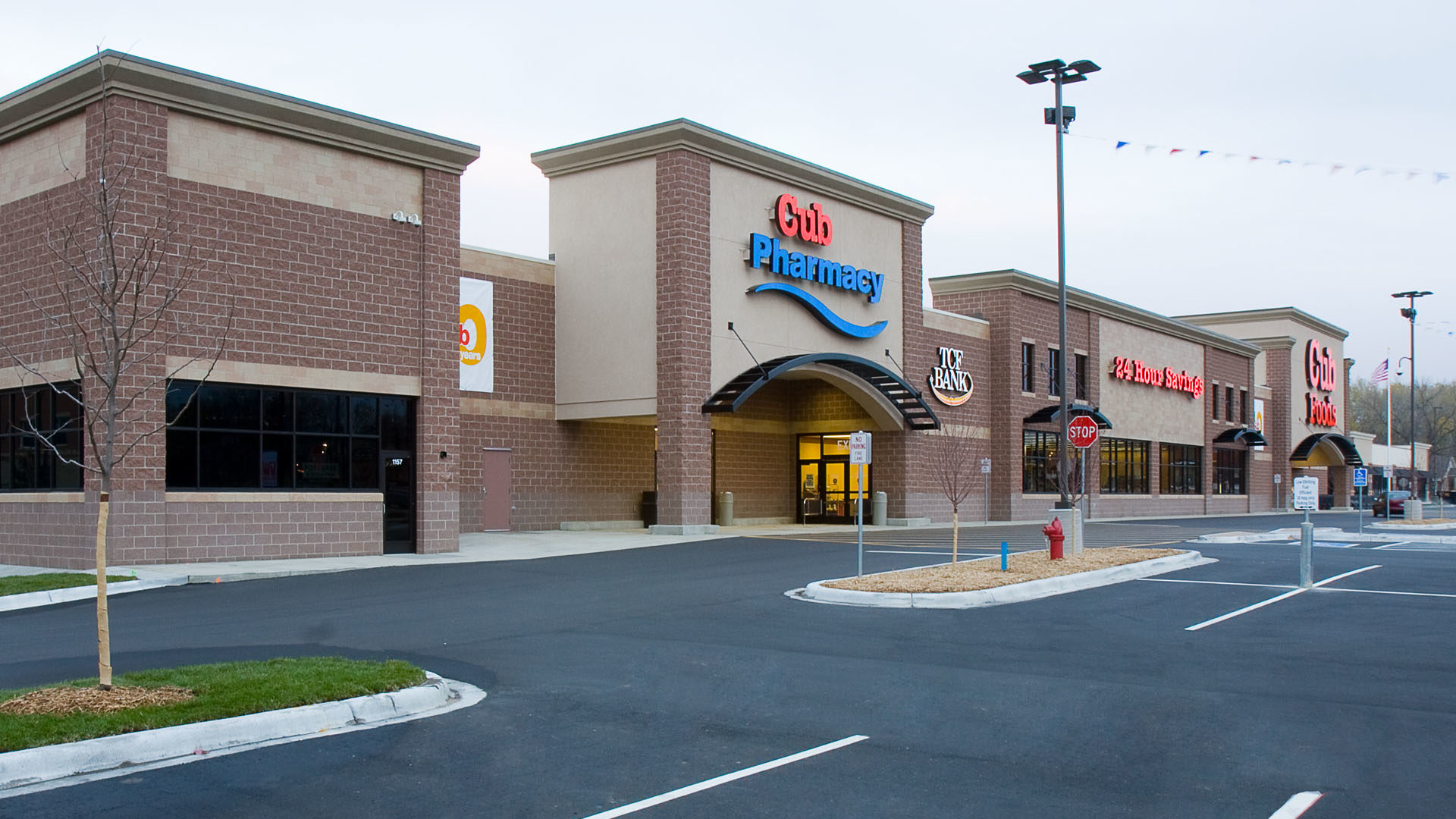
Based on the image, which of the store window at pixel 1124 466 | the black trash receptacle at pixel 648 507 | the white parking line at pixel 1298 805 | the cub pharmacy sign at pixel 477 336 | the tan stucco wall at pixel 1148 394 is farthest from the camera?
the tan stucco wall at pixel 1148 394

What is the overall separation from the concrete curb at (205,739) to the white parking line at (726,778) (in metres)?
2.99

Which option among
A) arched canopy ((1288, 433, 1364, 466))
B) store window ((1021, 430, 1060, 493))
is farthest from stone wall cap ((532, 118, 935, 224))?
arched canopy ((1288, 433, 1364, 466))

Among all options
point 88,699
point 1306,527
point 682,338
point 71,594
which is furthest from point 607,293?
point 88,699

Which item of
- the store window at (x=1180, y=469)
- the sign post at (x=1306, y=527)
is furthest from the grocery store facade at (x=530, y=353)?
the sign post at (x=1306, y=527)

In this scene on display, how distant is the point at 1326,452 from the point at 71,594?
75060 millimetres

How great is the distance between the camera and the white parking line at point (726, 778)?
675 cm

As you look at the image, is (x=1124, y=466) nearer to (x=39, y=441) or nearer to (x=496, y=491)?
(x=496, y=491)

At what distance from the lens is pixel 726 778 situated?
24.6ft

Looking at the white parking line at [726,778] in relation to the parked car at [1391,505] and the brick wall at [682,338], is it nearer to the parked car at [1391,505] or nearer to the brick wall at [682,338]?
the brick wall at [682,338]

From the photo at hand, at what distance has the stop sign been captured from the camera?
22.9 m

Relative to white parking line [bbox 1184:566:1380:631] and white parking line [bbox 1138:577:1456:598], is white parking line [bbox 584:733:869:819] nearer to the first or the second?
white parking line [bbox 1184:566:1380:631]

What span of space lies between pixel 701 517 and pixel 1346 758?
81.0ft

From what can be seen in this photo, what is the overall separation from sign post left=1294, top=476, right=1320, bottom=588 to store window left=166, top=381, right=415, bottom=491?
1696 centimetres

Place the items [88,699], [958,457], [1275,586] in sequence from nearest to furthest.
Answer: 1. [88,699]
2. [1275,586]
3. [958,457]
